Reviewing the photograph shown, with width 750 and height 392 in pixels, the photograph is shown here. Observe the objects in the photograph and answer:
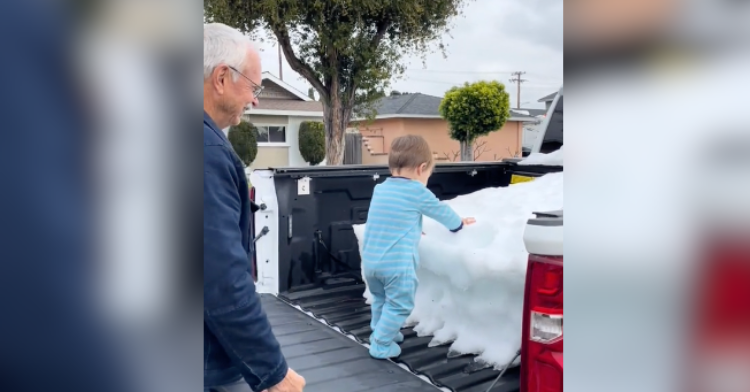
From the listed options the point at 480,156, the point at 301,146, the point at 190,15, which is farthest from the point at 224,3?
the point at 190,15

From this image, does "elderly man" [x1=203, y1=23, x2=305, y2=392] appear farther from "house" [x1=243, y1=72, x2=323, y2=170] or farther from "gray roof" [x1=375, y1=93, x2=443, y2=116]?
"gray roof" [x1=375, y1=93, x2=443, y2=116]

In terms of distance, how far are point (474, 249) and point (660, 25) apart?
190 centimetres

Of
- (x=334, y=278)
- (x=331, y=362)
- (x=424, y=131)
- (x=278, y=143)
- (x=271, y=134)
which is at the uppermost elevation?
(x=424, y=131)

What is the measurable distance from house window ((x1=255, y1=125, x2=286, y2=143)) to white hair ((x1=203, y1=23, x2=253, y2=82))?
83.6ft

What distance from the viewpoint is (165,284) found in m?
0.85

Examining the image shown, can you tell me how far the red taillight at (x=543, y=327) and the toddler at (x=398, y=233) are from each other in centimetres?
119

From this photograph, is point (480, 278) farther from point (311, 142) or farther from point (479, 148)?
point (479, 148)

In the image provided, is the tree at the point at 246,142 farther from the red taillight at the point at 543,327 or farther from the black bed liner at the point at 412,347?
the red taillight at the point at 543,327

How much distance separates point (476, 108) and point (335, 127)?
569cm

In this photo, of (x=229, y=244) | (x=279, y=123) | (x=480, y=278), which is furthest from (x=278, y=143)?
(x=229, y=244)

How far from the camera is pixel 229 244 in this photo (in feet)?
4.26

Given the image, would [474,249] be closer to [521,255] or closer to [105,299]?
[521,255]

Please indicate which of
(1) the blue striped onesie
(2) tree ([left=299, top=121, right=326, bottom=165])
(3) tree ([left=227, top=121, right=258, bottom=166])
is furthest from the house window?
(1) the blue striped onesie

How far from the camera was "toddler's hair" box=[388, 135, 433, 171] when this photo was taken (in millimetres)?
3061
